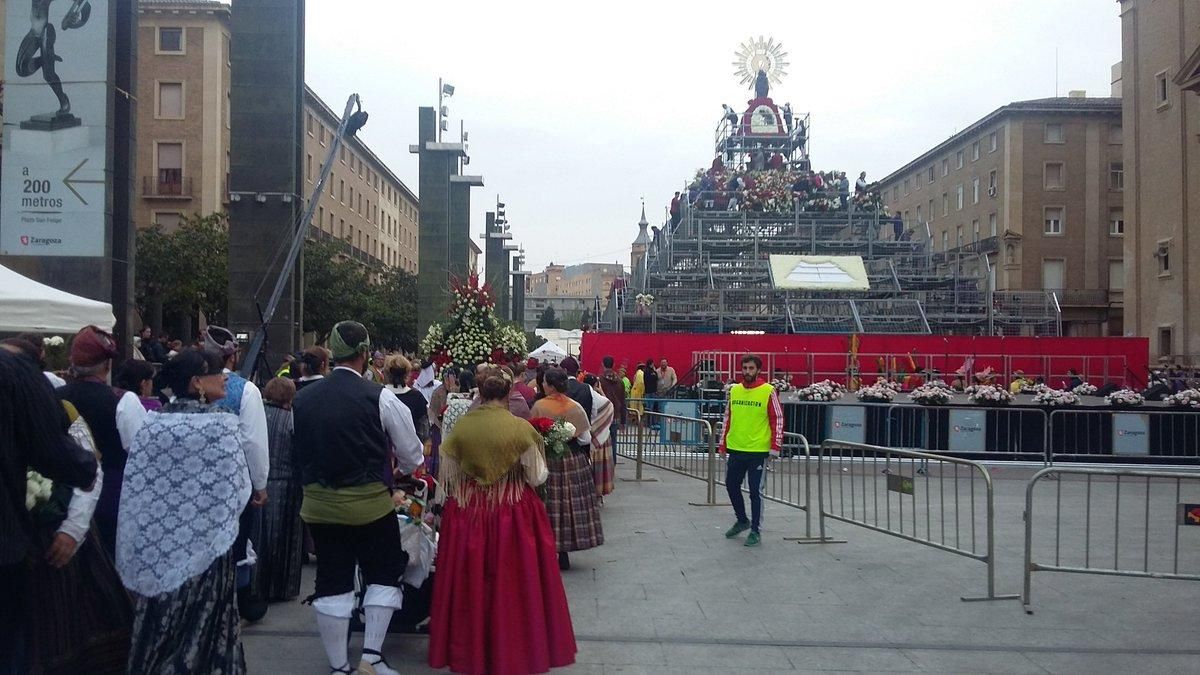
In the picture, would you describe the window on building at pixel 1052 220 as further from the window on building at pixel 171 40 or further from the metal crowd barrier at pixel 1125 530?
the metal crowd barrier at pixel 1125 530

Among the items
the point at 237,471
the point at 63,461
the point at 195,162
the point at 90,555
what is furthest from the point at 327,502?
the point at 195,162

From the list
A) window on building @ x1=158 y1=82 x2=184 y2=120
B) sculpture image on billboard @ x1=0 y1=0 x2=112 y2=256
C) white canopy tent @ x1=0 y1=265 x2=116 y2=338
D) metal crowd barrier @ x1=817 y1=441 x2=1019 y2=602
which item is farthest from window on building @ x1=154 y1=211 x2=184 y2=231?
white canopy tent @ x1=0 y1=265 x2=116 y2=338

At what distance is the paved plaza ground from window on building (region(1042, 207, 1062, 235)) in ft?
170

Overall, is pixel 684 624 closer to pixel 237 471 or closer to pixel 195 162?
pixel 237 471

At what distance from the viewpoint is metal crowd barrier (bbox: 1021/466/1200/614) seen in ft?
24.9

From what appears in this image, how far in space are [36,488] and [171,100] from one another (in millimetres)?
46113

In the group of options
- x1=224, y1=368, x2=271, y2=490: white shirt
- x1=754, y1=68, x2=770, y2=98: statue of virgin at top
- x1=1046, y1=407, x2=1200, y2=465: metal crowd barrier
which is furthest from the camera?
x1=754, y1=68, x2=770, y2=98: statue of virgin at top

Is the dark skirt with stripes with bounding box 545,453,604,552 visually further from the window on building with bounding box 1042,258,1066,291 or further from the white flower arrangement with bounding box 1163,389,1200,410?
the window on building with bounding box 1042,258,1066,291

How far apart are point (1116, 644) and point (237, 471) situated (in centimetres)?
568

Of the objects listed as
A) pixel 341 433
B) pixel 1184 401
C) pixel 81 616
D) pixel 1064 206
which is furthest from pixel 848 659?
pixel 1064 206

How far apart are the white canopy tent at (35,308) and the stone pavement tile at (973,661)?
781 centimetres

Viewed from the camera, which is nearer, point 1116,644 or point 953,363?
point 1116,644

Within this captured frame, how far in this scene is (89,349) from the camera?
213 inches

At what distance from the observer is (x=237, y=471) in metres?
4.86
